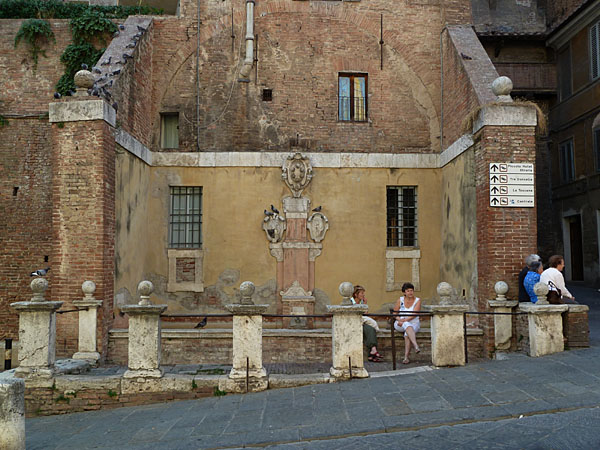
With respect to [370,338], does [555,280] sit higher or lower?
higher

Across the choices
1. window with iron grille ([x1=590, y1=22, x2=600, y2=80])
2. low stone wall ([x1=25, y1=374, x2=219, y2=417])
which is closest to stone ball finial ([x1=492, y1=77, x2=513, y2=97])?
low stone wall ([x1=25, y1=374, x2=219, y2=417])

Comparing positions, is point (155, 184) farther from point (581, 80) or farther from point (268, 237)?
point (581, 80)

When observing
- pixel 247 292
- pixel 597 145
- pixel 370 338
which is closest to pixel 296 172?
pixel 370 338

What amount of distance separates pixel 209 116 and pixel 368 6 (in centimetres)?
476

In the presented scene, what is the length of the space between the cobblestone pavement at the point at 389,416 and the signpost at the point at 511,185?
3.03 metres

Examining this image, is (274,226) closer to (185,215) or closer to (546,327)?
(185,215)

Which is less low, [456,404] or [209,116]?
[209,116]

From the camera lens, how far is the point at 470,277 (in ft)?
35.4

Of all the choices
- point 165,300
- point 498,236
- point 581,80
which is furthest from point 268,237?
point 581,80

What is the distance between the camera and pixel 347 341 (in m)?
7.64

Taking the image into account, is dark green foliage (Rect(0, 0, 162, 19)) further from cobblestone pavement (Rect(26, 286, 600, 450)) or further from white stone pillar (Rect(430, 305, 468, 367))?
white stone pillar (Rect(430, 305, 468, 367))

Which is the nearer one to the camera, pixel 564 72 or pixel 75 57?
pixel 75 57

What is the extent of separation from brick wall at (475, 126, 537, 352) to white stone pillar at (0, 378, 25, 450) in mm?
7456

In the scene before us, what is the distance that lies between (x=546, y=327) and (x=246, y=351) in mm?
4425
